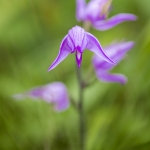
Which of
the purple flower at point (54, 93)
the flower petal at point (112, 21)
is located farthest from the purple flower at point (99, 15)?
the purple flower at point (54, 93)

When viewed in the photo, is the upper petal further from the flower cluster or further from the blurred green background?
the blurred green background

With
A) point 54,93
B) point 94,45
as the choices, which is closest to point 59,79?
point 54,93

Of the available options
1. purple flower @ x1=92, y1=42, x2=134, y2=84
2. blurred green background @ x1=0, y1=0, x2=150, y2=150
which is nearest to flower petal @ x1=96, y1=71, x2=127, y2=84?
purple flower @ x1=92, y1=42, x2=134, y2=84

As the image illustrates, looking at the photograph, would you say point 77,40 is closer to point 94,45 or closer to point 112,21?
point 94,45

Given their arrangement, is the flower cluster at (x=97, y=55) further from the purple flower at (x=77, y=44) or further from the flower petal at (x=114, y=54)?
the purple flower at (x=77, y=44)

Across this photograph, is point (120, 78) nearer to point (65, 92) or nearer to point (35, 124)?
point (65, 92)

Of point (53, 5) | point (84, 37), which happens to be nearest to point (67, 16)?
point (53, 5)
